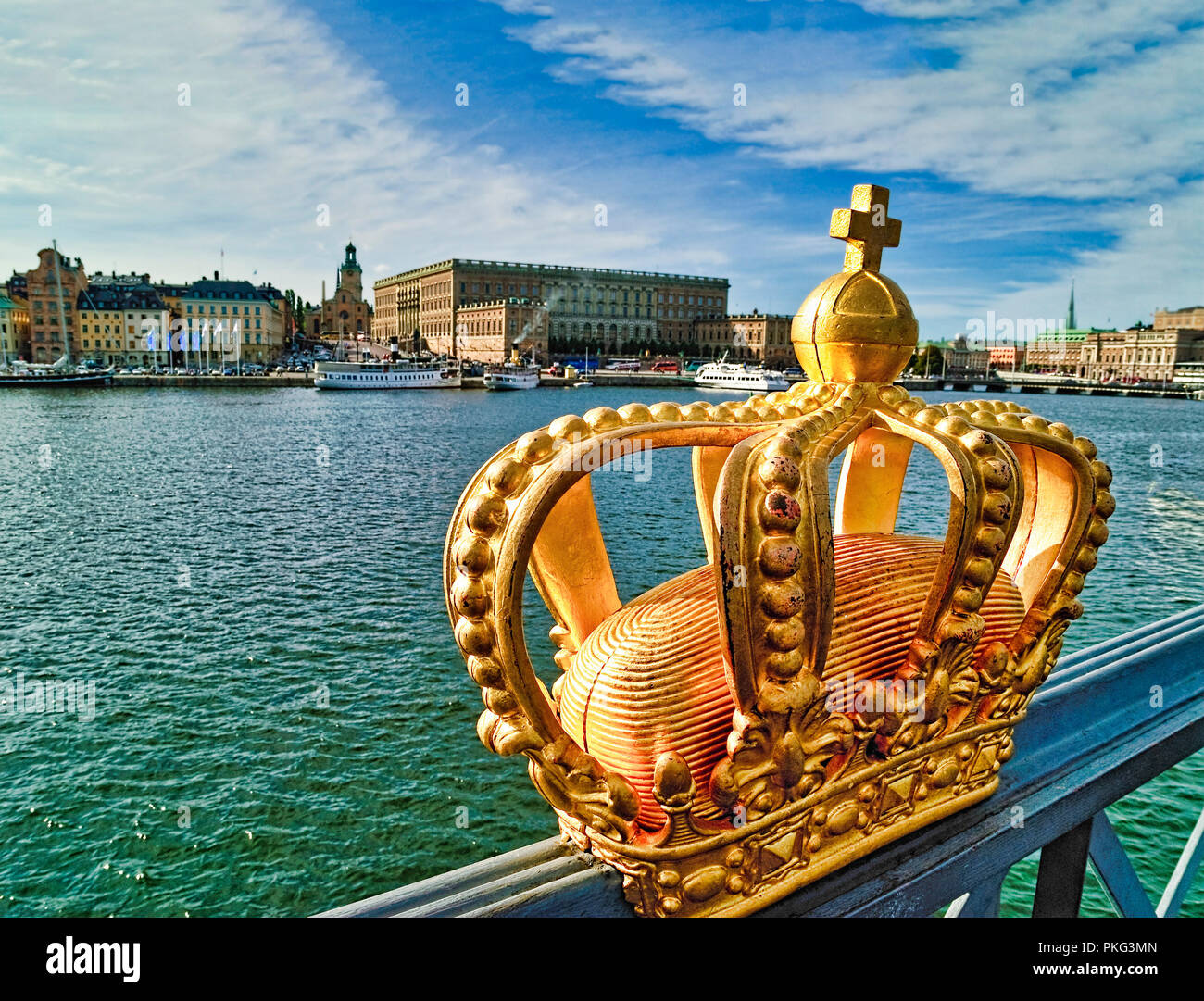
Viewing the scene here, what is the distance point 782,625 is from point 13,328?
10903 centimetres

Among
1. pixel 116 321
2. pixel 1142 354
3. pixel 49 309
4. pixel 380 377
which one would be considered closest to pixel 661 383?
pixel 380 377

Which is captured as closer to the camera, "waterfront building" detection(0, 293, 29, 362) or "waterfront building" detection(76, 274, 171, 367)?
"waterfront building" detection(0, 293, 29, 362)

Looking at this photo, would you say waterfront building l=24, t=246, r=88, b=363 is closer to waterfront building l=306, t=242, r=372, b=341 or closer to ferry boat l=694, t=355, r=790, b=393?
waterfront building l=306, t=242, r=372, b=341

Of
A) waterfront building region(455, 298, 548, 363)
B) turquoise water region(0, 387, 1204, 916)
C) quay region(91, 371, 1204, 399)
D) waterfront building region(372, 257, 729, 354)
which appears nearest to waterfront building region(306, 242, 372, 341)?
waterfront building region(372, 257, 729, 354)

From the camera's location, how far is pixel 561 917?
140 cm

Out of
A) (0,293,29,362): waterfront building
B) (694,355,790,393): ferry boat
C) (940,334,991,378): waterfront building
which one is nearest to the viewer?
(694,355,790,393): ferry boat

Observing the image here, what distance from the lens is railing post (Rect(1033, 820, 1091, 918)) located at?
1906 mm

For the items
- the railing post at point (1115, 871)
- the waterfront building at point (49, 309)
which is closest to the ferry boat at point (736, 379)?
the waterfront building at point (49, 309)

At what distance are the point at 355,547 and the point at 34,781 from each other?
8.77 meters

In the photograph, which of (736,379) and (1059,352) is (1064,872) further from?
(1059,352)

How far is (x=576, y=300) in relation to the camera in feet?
378

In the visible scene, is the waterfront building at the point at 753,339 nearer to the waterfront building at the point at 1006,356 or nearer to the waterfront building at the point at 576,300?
the waterfront building at the point at 576,300
